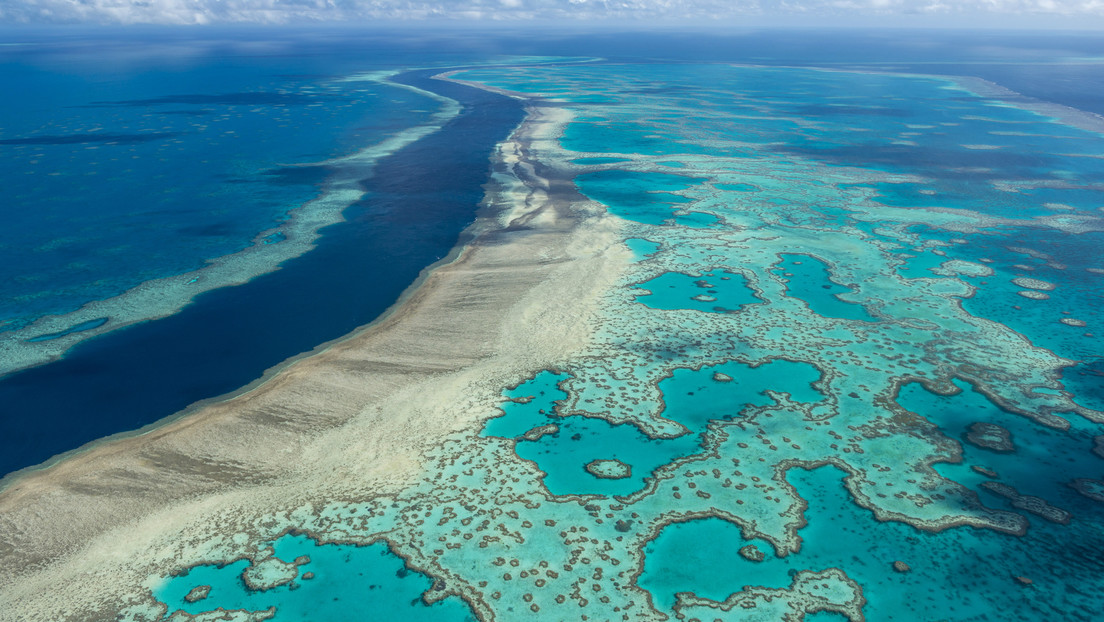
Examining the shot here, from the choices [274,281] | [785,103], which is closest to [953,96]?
[785,103]

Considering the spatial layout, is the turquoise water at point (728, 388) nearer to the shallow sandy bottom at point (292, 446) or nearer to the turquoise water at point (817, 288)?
the shallow sandy bottom at point (292, 446)

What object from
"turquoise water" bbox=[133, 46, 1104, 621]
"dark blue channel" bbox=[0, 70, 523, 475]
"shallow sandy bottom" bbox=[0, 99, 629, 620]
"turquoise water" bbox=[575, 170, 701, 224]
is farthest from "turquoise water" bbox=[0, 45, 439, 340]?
"turquoise water" bbox=[133, 46, 1104, 621]

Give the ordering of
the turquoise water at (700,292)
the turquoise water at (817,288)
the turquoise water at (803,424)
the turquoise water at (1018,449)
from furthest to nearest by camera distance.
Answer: the turquoise water at (700,292)
the turquoise water at (817,288)
the turquoise water at (1018,449)
the turquoise water at (803,424)

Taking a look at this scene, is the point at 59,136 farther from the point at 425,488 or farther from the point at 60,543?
the point at 425,488

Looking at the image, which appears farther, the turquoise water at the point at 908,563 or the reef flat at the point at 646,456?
the reef flat at the point at 646,456

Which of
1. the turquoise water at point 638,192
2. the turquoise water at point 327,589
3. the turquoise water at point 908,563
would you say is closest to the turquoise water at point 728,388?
the turquoise water at point 908,563

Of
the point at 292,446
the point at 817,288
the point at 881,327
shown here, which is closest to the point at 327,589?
the point at 292,446

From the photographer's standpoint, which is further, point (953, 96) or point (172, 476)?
point (953, 96)
